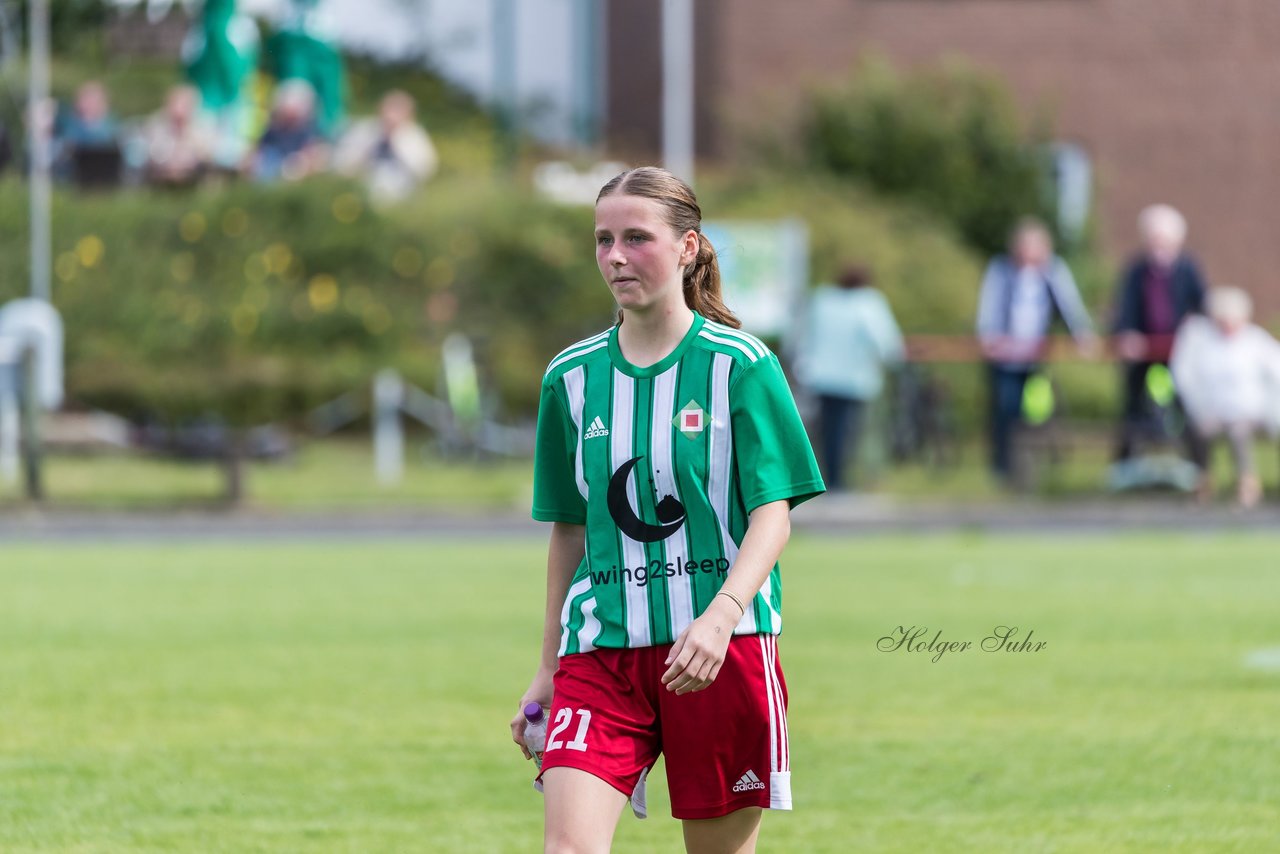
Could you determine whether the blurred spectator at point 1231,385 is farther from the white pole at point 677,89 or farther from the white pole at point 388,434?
the white pole at point 677,89

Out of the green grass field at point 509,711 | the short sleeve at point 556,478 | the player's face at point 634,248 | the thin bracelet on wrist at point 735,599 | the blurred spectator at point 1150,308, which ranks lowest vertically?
the green grass field at point 509,711

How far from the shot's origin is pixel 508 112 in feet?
114

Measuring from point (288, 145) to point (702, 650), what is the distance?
76.3ft

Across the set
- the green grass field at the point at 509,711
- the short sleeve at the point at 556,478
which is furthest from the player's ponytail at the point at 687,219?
the green grass field at the point at 509,711

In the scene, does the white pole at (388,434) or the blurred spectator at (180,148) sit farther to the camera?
the blurred spectator at (180,148)

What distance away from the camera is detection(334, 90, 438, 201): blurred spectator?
26.1m

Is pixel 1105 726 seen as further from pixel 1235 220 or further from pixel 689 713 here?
pixel 1235 220

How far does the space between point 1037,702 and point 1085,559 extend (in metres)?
6.63

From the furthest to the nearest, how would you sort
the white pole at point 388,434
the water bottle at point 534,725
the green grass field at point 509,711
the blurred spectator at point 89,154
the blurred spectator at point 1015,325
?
the blurred spectator at point 89,154 → the white pole at point 388,434 → the blurred spectator at point 1015,325 → the green grass field at point 509,711 → the water bottle at point 534,725

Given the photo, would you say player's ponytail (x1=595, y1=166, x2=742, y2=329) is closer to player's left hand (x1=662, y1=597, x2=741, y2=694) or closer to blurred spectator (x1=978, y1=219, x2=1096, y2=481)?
player's left hand (x1=662, y1=597, x2=741, y2=694)

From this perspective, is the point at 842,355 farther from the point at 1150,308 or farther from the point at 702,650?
the point at 702,650

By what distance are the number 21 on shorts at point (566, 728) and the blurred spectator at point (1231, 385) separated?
52.3ft

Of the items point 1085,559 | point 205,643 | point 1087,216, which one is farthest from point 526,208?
point 205,643

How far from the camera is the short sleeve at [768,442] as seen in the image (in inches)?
167
